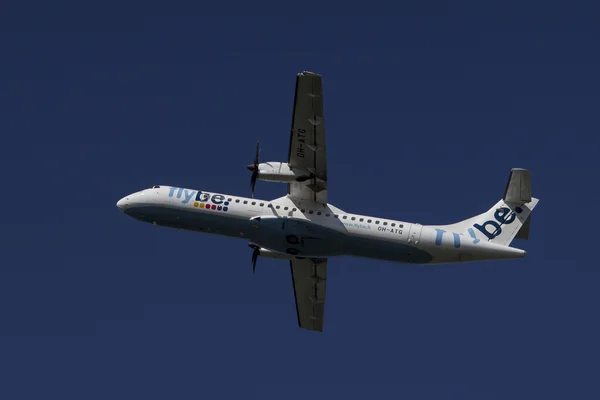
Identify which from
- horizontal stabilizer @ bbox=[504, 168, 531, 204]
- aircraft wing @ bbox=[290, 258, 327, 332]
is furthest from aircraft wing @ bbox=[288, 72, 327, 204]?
horizontal stabilizer @ bbox=[504, 168, 531, 204]

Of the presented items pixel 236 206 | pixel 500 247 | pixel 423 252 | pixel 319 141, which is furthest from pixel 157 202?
pixel 500 247

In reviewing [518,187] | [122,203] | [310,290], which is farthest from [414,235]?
[122,203]

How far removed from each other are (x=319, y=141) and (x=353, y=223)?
3976 millimetres

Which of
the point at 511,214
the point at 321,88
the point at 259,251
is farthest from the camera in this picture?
the point at 259,251

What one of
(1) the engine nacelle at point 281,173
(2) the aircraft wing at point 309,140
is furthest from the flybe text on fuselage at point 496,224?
(1) the engine nacelle at point 281,173

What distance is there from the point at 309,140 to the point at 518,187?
932 centimetres

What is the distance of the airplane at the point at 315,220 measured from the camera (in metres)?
46.7

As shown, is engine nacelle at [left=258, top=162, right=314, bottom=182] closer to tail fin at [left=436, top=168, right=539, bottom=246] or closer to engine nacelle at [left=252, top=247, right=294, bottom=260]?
engine nacelle at [left=252, top=247, right=294, bottom=260]

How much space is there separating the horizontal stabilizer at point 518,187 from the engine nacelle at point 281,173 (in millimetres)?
8636

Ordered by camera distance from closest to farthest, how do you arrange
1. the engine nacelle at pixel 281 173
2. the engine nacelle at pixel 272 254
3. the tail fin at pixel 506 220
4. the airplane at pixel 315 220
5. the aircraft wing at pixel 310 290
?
1. the airplane at pixel 315 220
2. the tail fin at pixel 506 220
3. the engine nacelle at pixel 281 173
4. the engine nacelle at pixel 272 254
5. the aircraft wing at pixel 310 290

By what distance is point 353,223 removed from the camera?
4766 cm

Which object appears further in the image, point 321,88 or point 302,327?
point 302,327

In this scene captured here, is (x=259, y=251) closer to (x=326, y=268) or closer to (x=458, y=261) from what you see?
(x=326, y=268)

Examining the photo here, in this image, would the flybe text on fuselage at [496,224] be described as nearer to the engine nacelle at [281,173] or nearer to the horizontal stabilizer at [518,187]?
the horizontal stabilizer at [518,187]
